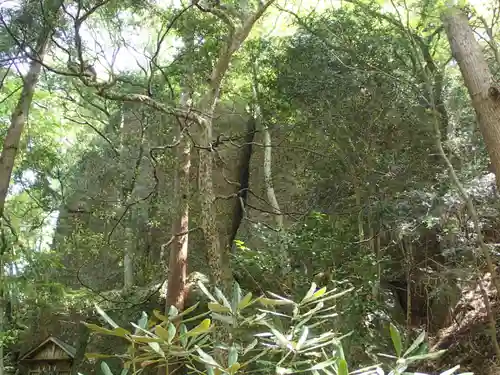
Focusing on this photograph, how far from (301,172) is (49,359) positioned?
16.0ft

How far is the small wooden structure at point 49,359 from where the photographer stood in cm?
729

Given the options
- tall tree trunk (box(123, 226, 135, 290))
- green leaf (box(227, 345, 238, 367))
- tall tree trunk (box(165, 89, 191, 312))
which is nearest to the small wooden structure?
tall tree trunk (box(123, 226, 135, 290))

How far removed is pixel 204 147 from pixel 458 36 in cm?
297

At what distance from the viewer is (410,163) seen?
6949 mm

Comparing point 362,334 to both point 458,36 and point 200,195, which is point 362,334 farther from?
point 458,36

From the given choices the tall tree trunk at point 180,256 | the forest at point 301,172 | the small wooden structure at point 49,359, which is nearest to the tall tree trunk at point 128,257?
the forest at point 301,172

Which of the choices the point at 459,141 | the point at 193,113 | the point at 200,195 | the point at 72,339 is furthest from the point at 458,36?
→ the point at 72,339

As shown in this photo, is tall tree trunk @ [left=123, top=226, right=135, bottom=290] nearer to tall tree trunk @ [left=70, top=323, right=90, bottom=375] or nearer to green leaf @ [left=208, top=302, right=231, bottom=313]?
tall tree trunk @ [left=70, top=323, right=90, bottom=375]

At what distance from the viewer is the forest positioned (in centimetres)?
464

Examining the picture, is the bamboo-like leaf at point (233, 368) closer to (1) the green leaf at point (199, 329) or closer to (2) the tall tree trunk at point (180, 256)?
(1) the green leaf at point (199, 329)

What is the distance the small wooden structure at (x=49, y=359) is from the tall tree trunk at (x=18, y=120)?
3.35 meters

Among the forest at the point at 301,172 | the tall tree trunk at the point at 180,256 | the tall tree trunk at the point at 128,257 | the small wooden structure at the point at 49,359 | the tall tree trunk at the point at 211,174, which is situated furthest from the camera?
the tall tree trunk at the point at 128,257

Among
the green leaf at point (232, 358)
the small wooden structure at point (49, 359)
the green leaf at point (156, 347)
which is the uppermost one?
the small wooden structure at point (49, 359)

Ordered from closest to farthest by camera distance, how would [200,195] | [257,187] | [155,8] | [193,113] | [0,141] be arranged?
Answer: 1. [200,195]
2. [193,113]
3. [0,141]
4. [155,8]
5. [257,187]
